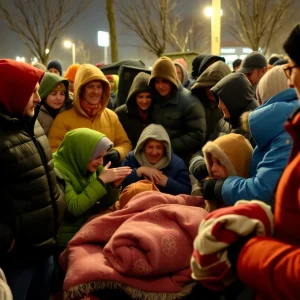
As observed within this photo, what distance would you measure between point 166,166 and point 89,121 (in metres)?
0.95

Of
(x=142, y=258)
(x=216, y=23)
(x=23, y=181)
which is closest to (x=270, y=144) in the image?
(x=142, y=258)

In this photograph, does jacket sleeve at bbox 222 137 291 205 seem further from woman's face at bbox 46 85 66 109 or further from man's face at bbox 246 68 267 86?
man's face at bbox 246 68 267 86

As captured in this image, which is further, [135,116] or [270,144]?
[135,116]

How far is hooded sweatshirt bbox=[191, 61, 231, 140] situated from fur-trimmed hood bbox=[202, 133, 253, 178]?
173cm

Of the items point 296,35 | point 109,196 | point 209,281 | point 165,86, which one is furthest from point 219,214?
point 165,86

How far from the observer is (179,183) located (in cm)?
364

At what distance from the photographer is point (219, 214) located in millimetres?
1313

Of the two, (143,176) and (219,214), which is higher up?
(219,214)

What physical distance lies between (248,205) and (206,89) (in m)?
3.15

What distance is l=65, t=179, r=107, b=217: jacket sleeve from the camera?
2992 millimetres

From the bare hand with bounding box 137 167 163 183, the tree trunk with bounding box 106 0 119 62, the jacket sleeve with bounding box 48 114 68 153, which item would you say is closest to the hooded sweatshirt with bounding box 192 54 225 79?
the jacket sleeve with bounding box 48 114 68 153

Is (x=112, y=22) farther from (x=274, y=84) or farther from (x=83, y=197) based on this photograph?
(x=274, y=84)

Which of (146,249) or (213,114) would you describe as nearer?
(146,249)

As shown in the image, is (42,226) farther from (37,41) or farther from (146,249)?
(37,41)
